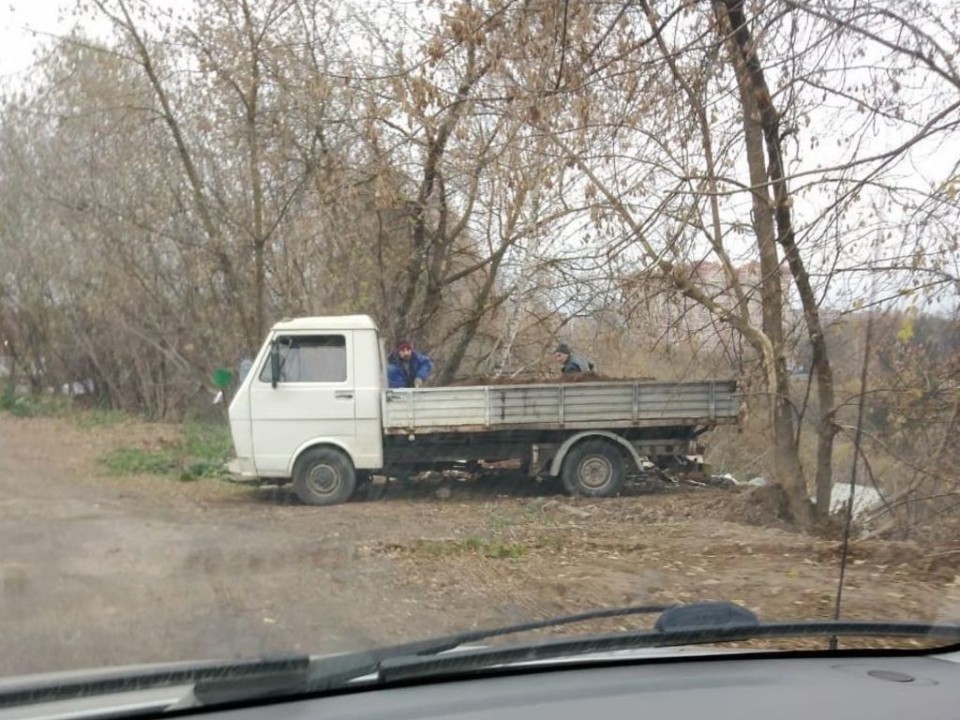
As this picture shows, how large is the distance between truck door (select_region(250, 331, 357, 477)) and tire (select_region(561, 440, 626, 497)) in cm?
259

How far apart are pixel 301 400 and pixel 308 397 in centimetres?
9

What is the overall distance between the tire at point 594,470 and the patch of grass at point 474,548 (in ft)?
11.2

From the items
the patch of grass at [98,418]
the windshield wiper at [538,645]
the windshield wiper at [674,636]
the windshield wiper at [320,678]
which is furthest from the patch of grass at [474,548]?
the patch of grass at [98,418]

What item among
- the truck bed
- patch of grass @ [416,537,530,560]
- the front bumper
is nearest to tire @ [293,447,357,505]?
the front bumper

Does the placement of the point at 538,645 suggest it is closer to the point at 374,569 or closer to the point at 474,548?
the point at 374,569

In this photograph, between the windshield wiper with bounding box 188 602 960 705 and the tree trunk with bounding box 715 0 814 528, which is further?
the tree trunk with bounding box 715 0 814 528

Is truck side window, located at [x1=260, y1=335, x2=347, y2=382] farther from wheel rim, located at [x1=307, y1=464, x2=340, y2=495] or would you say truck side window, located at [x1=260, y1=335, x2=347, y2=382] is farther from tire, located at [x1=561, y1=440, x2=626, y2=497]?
tire, located at [x1=561, y1=440, x2=626, y2=497]

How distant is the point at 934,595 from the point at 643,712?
5.22m

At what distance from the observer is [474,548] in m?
9.12

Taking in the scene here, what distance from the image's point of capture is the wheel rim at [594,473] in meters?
12.8

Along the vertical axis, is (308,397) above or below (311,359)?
below

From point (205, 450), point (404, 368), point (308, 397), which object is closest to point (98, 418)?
point (205, 450)

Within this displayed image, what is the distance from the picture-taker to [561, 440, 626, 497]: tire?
502 inches

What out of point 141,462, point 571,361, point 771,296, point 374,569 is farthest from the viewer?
point 141,462
